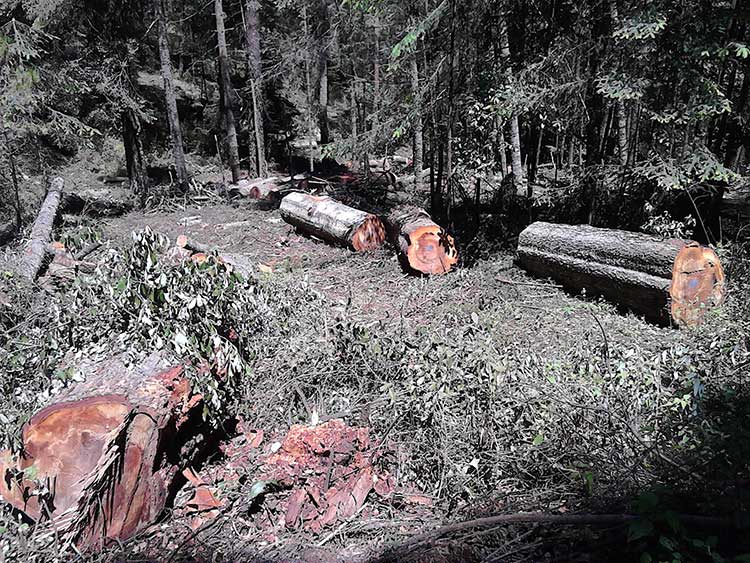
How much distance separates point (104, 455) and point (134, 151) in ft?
49.6

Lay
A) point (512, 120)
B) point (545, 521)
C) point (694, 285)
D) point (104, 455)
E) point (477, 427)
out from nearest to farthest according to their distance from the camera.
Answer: point (545, 521), point (104, 455), point (477, 427), point (694, 285), point (512, 120)

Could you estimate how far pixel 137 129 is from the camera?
15.0 m

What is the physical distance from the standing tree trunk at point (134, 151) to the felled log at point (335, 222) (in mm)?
6313

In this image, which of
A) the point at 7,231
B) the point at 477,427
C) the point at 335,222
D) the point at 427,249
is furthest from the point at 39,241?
the point at 477,427

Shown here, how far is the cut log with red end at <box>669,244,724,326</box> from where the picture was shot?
18.8 ft

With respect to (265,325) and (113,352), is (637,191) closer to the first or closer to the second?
(265,325)

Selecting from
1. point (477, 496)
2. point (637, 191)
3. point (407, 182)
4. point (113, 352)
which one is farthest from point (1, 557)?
point (407, 182)

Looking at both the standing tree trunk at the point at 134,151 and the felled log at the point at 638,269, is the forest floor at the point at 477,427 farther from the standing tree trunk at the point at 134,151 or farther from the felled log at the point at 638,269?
the standing tree trunk at the point at 134,151

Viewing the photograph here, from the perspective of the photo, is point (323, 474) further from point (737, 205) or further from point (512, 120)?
point (737, 205)

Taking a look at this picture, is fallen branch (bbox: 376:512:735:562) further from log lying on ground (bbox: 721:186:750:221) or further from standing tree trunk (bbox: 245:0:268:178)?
standing tree trunk (bbox: 245:0:268:178)

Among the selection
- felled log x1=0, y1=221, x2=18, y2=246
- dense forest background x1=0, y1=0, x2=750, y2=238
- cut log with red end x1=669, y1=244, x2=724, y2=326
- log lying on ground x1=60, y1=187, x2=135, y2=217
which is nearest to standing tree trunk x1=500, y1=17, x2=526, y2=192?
dense forest background x1=0, y1=0, x2=750, y2=238

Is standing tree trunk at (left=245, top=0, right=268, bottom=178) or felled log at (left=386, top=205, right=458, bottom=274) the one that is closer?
felled log at (left=386, top=205, right=458, bottom=274)

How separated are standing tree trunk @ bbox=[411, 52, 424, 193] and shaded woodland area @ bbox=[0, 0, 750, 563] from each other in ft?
0.32

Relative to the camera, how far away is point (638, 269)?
6.14 meters
